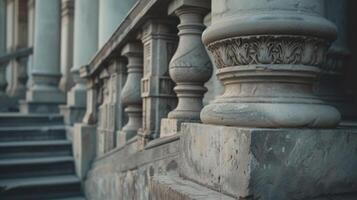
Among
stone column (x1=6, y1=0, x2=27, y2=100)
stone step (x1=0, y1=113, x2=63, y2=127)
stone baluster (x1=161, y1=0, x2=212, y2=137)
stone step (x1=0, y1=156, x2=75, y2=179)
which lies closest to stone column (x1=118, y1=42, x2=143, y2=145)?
stone baluster (x1=161, y1=0, x2=212, y2=137)

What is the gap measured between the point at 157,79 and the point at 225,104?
4.97 ft

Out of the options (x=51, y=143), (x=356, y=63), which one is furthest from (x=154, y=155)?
(x=51, y=143)

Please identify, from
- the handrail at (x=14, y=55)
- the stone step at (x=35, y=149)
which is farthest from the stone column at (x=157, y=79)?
the handrail at (x=14, y=55)

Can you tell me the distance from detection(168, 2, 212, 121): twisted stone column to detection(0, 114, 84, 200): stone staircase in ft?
10.4

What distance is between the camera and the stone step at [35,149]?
596 cm

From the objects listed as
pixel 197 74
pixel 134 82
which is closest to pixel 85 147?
pixel 134 82

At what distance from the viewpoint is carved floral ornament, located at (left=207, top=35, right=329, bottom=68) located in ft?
5.81

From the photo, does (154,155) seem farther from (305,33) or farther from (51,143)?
(51,143)

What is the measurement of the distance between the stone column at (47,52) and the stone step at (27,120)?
137 centimetres

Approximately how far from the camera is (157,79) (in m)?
3.34

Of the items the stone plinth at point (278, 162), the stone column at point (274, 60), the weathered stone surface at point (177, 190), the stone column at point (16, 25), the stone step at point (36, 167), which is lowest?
the stone step at point (36, 167)

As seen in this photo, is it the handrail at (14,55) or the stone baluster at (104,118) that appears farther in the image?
the handrail at (14,55)

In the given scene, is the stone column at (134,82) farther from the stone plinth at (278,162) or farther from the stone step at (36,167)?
the stone step at (36,167)

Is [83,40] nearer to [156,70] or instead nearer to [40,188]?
[40,188]
